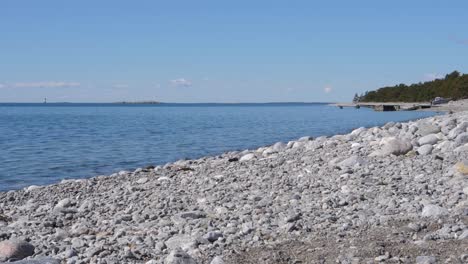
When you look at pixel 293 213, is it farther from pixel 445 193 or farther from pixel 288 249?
pixel 445 193

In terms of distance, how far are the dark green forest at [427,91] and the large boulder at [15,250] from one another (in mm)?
64409

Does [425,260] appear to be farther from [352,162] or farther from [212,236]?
[352,162]

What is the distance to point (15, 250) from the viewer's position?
6531mm

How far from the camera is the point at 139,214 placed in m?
8.62

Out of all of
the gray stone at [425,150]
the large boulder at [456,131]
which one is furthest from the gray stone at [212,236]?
the large boulder at [456,131]

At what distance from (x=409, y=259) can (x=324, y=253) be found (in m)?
0.76

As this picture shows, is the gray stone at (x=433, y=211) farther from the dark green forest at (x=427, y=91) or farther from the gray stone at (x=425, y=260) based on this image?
the dark green forest at (x=427, y=91)

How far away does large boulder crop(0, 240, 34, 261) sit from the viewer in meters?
6.47

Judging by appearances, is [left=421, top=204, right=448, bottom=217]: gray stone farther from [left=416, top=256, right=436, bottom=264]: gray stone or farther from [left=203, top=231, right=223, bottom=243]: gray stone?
[left=203, top=231, right=223, bottom=243]: gray stone

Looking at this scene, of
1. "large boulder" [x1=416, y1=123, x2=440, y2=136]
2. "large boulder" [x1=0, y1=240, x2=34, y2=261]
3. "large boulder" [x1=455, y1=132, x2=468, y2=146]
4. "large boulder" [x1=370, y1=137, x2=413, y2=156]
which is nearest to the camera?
"large boulder" [x1=0, y1=240, x2=34, y2=261]

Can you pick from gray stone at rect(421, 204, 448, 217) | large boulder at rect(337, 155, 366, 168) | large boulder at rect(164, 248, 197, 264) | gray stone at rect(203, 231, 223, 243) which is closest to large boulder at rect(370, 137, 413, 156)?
large boulder at rect(337, 155, 366, 168)

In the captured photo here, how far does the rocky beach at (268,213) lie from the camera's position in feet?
19.5

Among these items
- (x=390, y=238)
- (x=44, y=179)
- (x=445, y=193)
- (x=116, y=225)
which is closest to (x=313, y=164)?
(x=445, y=193)

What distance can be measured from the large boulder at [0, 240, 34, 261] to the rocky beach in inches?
0.4
